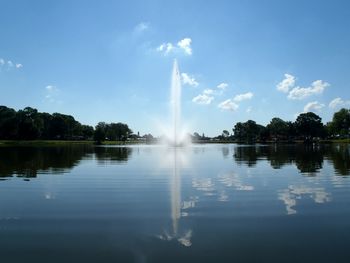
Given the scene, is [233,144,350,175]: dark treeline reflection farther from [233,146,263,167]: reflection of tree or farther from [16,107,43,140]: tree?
[16,107,43,140]: tree

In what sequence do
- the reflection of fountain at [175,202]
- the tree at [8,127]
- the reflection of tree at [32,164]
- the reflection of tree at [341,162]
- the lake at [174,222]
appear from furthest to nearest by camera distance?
the tree at [8,127] → the reflection of tree at [341,162] → the reflection of tree at [32,164] → the reflection of fountain at [175,202] → the lake at [174,222]

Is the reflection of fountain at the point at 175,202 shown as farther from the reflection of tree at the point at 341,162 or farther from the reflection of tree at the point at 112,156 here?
the reflection of tree at the point at 112,156

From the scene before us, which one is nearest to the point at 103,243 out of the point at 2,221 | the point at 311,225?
the point at 2,221

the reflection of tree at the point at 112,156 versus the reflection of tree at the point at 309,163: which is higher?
the reflection of tree at the point at 112,156

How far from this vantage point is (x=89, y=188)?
2434cm

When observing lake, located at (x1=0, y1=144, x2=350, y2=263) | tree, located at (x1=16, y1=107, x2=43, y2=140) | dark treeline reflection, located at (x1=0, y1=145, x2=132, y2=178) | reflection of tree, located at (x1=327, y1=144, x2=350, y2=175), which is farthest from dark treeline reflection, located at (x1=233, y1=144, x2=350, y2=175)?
tree, located at (x1=16, y1=107, x2=43, y2=140)

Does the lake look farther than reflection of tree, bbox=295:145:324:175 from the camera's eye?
No

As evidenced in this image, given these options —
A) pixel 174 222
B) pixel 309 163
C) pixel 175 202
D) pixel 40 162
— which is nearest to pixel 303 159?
pixel 309 163

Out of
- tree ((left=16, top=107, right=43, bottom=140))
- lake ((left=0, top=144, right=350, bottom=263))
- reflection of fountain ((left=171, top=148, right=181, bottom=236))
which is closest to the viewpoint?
lake ((left=0, top=144, right=350, bottom=263))

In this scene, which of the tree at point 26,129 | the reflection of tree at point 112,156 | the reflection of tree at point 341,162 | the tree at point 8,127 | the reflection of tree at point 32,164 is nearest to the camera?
the reflection of tree at point 32,164

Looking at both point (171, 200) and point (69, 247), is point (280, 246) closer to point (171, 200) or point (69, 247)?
point (69, 247)

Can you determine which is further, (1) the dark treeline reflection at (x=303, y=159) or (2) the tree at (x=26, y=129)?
(2) the tree at (x=26, y=129)

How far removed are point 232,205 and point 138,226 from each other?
596 cm

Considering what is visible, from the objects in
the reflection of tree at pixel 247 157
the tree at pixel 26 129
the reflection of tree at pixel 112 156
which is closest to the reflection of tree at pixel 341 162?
the reflection of tree at pixel 247 157
